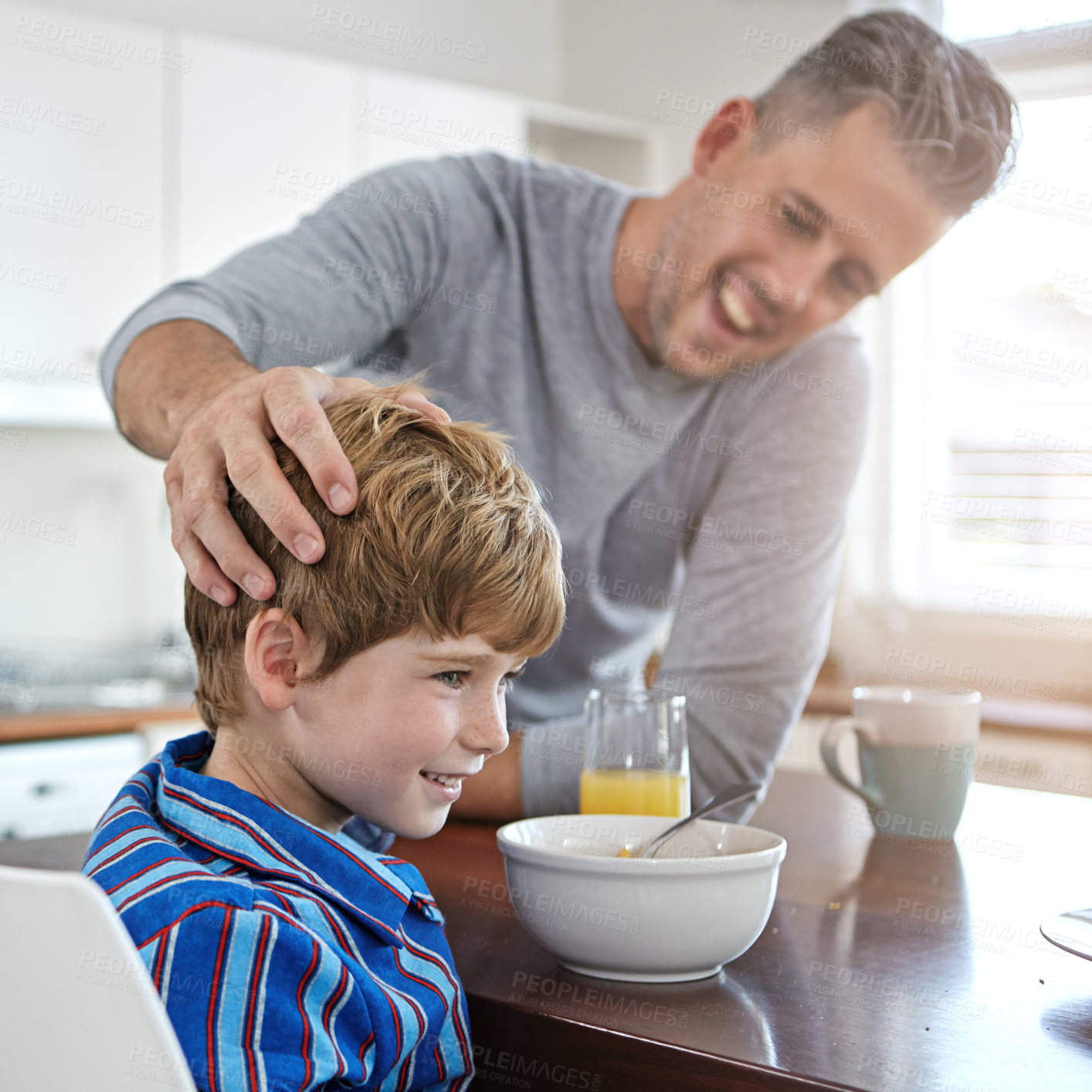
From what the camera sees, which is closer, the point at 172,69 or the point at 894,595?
the point at 172,69

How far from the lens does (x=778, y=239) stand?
4.37 ft

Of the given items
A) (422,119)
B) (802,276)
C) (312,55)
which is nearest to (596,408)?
(802,276)

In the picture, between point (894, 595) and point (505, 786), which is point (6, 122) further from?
point (894, 595)

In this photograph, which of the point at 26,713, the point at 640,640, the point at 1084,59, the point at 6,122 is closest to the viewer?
the point at 640,640

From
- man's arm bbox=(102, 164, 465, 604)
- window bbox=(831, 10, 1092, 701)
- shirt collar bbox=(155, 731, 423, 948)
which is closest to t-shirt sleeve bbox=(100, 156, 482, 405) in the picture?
man's arm bbox=(102, 164, 465, 604)

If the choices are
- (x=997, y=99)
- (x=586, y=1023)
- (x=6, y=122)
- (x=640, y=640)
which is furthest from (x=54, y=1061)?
(x=6, y=122)

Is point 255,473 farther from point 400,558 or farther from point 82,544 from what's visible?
point 82,544

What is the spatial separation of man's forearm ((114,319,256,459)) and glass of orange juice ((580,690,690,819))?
1.42 ft

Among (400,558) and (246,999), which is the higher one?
(400,558)

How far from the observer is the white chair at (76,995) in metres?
0.43

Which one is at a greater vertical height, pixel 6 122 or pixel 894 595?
pixel 6 122

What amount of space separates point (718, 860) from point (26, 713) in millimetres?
2072

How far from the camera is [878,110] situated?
1256mm

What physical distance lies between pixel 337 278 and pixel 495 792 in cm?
60
